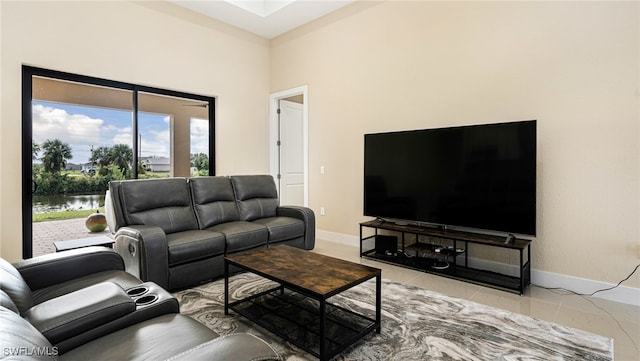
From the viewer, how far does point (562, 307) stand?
2.69m

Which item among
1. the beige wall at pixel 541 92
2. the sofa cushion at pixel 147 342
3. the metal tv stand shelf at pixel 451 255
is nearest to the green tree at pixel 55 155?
the sofa cushion at pixel 147 342

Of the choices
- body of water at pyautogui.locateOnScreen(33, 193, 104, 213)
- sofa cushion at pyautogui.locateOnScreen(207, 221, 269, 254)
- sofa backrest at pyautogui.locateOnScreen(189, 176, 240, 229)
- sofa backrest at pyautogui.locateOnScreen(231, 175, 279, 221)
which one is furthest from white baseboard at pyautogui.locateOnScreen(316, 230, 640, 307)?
body of water at pyautogui.locateOnScreen(33, 193, 104, 213)

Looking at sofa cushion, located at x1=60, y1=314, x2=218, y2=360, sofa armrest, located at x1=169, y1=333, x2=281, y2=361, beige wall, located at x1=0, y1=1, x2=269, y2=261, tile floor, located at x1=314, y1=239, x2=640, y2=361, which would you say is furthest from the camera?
beige wall, located at x1=0, y1=1, x2=269, y2=261

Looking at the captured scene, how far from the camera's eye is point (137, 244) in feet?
9.14

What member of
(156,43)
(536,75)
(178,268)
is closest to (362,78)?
(536,75)

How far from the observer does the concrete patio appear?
147 inches

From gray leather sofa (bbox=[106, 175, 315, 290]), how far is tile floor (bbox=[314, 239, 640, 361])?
55.4 inches

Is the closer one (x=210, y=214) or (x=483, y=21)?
(x=483, y=21)

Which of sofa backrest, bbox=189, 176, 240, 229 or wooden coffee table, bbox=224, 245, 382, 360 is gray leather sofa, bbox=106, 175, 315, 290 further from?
wooden coffee table, bbox=224, 245, 382, 360

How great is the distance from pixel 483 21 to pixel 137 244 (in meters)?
4.04

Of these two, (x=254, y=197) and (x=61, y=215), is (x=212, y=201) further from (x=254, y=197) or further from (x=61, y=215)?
(x=61, y=215)

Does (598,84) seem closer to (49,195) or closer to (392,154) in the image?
(392,154)

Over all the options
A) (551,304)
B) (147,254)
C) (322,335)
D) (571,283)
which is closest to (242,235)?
(147,254)

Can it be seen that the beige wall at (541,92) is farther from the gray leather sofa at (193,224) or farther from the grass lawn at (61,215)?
the grass lawn at (61,215)
